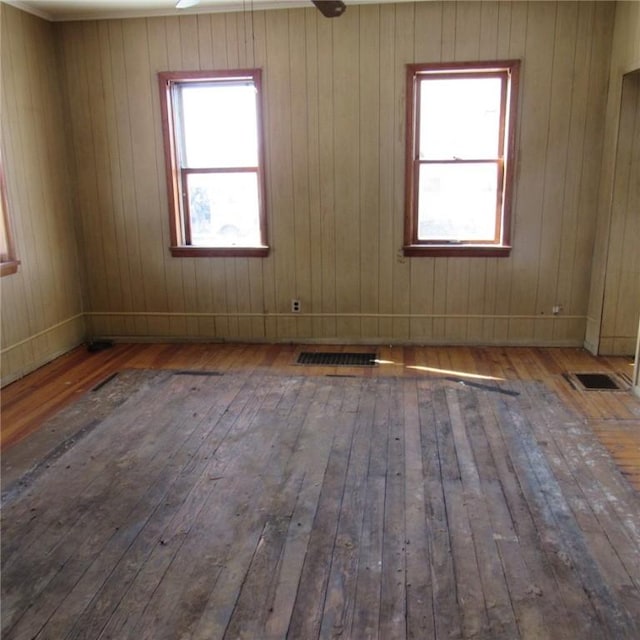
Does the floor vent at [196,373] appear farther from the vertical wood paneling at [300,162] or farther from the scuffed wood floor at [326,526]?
the vertical wood paneling at [300,162]

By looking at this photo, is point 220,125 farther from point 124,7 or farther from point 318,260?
point 318,260

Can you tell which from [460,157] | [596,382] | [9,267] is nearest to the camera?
[596,382]

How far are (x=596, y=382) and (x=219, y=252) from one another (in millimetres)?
3234

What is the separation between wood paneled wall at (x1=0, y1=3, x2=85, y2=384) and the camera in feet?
14.0

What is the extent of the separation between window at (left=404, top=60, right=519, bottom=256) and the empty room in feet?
0.06

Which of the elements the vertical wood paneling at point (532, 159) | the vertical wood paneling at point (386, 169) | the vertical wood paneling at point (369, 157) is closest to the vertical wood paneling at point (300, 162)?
the vertical wood paneling at point (369, 157)

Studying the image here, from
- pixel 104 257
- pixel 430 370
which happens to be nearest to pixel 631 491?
pixel 430 370

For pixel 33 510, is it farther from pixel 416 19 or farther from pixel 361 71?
pixel 416 19

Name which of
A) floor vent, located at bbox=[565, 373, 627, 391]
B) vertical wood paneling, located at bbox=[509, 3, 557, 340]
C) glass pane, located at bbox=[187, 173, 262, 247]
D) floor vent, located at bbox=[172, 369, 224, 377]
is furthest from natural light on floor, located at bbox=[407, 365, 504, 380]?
glass pane, located at bbox=[187, 173, 262, 247]

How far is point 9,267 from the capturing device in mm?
4254

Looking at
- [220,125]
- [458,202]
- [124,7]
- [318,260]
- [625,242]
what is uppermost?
[124,7]

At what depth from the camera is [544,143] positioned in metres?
4.58

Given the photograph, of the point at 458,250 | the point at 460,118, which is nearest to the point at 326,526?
the point at 458,250

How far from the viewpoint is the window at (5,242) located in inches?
165
